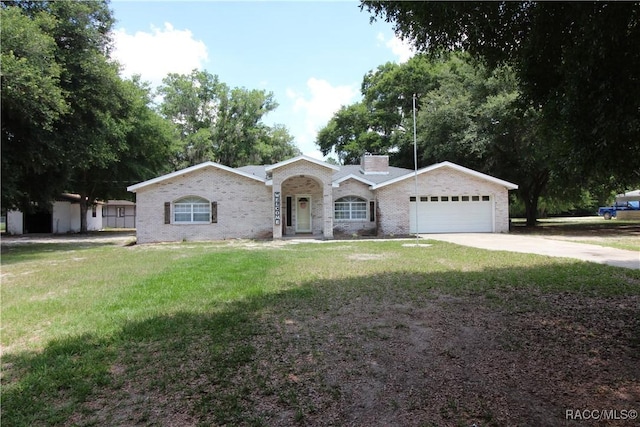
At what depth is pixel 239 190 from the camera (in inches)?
856

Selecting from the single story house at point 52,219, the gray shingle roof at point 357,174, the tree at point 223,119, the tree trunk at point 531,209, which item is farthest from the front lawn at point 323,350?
the tree at point 223,119

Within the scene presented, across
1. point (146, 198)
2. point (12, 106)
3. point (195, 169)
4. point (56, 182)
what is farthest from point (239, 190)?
point (12, 106)

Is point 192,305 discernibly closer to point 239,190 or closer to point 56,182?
point 239,190

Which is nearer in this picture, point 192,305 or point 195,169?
point 192,305

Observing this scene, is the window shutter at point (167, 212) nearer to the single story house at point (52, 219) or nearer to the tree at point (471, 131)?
the single story house at point (52, 219)

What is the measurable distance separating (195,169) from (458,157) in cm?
1854

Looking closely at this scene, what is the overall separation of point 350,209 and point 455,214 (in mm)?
6234

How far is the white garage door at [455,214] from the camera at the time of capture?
2350 centimetres

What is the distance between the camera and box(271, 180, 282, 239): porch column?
20641 mm

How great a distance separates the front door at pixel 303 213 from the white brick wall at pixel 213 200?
7.35 feet

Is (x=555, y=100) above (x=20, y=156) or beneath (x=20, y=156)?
beneath

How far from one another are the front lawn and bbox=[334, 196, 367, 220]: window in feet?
46.8

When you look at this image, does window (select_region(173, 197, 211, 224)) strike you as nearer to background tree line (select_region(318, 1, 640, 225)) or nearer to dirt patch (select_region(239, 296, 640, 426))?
background tree line (select_region(318, 1, 640, 225))

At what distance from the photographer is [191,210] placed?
21.5m
